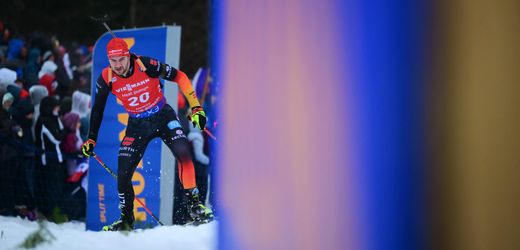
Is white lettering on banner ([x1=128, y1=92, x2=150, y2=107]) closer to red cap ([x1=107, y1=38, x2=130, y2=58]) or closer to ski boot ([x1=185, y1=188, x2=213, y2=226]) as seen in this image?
red cap ([x1=107, y1=38, x2=130, y2=58])

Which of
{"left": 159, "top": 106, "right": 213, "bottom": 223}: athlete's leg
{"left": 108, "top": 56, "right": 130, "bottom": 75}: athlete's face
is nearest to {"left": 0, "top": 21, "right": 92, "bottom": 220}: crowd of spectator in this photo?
{"left": 159, "top": 106, "right": 213, "bottom": 223}: athlete's leg

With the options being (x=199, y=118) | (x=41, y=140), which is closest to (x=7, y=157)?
(x=41, y=140)

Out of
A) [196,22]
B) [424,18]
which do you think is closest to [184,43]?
[196,22]

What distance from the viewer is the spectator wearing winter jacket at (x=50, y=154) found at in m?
8.70

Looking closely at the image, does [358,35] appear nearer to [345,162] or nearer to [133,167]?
[345,162]

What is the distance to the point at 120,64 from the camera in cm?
586

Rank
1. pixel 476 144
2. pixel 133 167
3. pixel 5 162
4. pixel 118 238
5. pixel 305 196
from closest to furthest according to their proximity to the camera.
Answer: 1. pixel 476 144
2. pixel 305 196
3. pixel 118 238
4. pixel 133 167
5. pixel 5 162

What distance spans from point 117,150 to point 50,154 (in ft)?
8.67

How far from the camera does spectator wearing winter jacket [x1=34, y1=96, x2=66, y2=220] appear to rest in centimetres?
870

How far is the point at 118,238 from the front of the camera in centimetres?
444

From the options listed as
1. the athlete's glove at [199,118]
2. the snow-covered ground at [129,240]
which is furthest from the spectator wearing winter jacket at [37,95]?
the snow-covered ground at [129,240]

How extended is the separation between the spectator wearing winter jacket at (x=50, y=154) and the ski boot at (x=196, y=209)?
128 inches

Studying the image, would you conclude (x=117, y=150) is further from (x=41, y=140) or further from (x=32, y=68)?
(x=32, y=68)

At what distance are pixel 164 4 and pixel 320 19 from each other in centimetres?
1452
